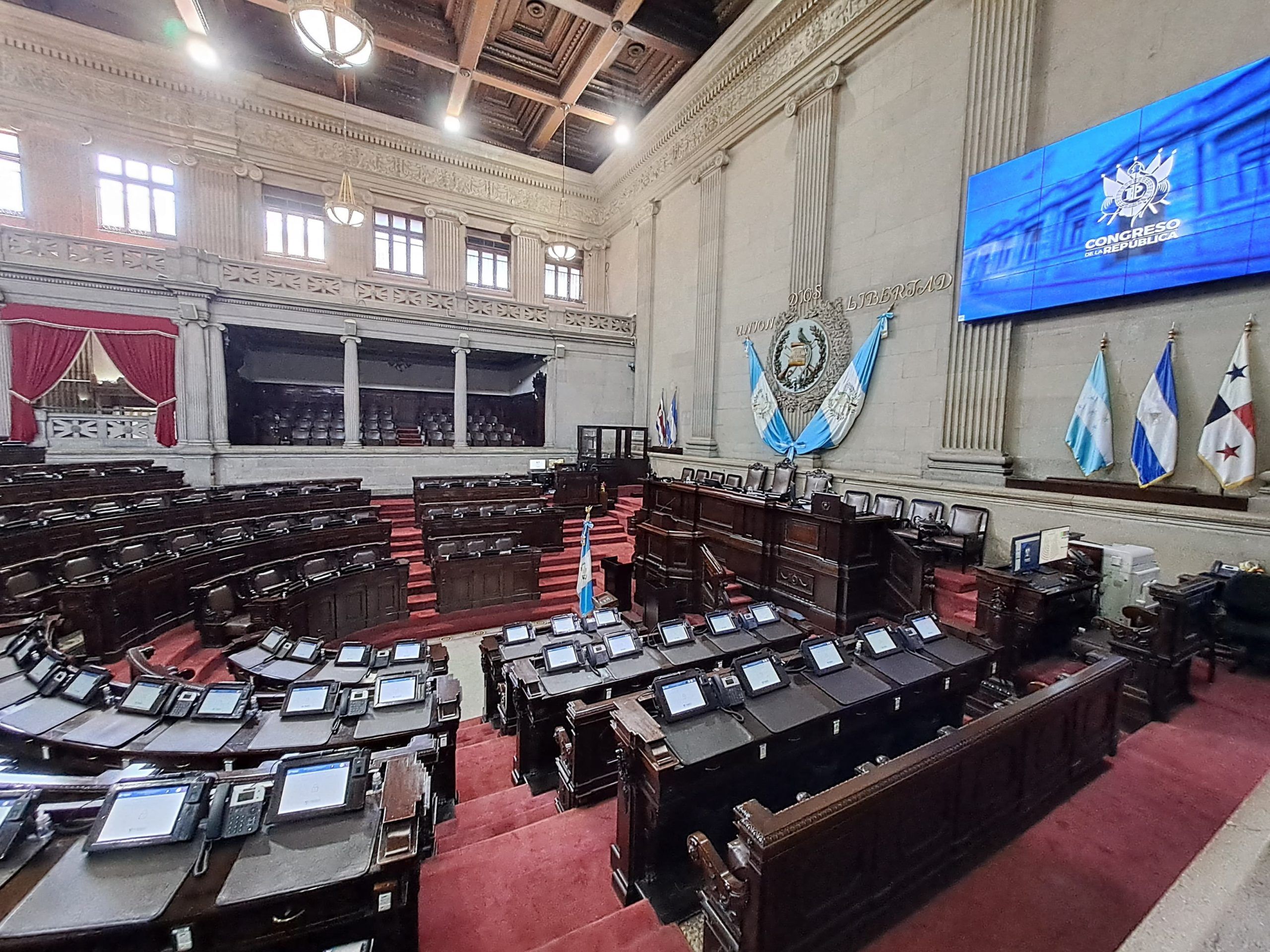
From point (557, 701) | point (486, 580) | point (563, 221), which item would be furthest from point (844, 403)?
point (563, 221)

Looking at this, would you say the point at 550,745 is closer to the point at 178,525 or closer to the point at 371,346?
the point at 178,525

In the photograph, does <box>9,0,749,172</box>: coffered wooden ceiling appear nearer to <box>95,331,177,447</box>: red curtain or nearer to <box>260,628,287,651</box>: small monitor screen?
<box>95,331,177,447</box>: red curtain

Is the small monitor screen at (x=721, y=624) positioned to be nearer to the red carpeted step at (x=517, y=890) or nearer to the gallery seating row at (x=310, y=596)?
the red carpeted step at (x=517, y=890)

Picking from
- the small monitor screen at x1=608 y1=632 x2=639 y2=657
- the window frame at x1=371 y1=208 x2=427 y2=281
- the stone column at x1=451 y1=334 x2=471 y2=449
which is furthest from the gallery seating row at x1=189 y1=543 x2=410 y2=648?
the window frame at x1=371 y1=208 x2=427 y2=281

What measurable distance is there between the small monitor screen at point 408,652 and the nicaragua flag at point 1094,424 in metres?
6.07

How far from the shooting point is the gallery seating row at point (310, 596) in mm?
4227

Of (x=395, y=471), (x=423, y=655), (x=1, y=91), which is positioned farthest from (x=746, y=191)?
(x=1, y=91)

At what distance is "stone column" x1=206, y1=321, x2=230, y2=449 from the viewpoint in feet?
29.4

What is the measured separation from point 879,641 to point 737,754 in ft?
4.04

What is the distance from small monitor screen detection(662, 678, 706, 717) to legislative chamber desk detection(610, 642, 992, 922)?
0.05m

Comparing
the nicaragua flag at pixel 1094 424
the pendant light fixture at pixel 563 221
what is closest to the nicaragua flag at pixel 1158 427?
the nicaragua flag at pixel 1094 424

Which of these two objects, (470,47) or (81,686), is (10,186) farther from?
(81,686)

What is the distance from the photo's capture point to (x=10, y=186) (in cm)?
923

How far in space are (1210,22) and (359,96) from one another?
1354 centimetres
